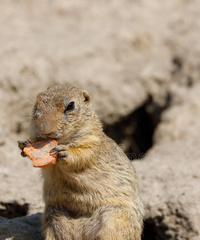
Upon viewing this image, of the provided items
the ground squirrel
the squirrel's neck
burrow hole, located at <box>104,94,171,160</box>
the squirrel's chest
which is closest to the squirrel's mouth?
the ground squirrel

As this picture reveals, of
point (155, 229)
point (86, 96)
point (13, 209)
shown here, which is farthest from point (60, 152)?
point (155, 229)

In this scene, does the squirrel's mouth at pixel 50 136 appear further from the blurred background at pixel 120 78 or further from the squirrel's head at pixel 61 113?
the blurred background at pixel 120 78

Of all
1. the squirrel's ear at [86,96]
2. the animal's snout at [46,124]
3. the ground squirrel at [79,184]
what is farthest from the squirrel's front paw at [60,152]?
the squirrel's ear at [86,96]

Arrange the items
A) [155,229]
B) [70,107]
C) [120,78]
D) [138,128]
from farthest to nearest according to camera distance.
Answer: [138,128] < [120,78] < [155,229] < [70,107]

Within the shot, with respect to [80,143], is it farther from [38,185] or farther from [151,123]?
[151,123]

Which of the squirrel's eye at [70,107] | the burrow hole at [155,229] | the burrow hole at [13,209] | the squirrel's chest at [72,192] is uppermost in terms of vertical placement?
the squirrel's eye at [70,107]

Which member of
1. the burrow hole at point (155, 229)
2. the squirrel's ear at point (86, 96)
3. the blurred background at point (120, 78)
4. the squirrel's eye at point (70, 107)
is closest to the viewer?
the squirrel's eye at point (70, 107)

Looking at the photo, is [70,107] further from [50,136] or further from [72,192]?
[72,192]

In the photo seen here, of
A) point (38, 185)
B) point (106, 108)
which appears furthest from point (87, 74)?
point (38, 185)
